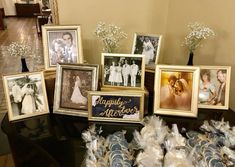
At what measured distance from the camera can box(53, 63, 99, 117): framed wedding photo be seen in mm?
1240

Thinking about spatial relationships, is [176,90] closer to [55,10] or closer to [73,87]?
[73,87]

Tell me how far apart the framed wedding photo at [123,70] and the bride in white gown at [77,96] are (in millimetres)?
126

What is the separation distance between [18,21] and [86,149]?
888 centimetres

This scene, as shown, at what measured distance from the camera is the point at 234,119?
3.92ft

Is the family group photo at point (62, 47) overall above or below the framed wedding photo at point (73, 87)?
above

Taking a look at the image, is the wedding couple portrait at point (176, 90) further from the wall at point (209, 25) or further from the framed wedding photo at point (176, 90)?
the wall at point (209, 25)

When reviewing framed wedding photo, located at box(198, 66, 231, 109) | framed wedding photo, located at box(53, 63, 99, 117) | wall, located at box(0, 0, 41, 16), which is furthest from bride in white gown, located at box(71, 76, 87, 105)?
wall, located at box(0, 0, 41, 16)

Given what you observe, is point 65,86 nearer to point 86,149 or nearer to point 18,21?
point 86,149

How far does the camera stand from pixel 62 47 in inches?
53.0

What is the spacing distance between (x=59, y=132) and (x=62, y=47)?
47 cm

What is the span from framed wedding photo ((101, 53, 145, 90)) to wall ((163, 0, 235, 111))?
0.45 m

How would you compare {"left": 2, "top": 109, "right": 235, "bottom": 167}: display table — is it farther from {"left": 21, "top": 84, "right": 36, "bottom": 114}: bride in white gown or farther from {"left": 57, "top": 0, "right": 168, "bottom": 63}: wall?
{"left": 57, "top": 0, "right": 168, "bottom": 63}: wall

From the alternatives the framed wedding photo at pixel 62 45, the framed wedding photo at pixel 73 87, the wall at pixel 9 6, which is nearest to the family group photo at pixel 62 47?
the framed wedding photo at pixel 62 45

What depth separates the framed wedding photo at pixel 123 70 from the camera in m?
1.24
